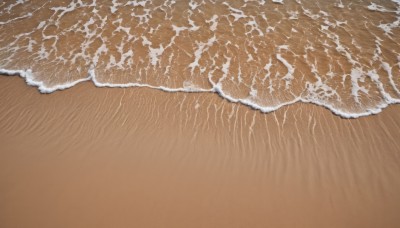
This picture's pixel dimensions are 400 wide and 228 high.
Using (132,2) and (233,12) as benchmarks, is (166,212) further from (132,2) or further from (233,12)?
(132,2)

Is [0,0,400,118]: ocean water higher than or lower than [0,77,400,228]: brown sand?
higher

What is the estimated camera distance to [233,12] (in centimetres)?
841

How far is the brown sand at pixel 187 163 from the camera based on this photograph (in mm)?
4078

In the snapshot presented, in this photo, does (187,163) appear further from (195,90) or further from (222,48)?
(222,48)

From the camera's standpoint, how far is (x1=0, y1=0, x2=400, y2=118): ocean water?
237 inches

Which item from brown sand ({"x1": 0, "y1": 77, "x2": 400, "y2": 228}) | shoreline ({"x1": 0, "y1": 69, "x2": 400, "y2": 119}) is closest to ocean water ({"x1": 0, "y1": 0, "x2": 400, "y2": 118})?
shoreline ({"x1": 0, "y1": 69, "x2": 400, "y2": 119})

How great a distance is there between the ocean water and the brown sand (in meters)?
0.51

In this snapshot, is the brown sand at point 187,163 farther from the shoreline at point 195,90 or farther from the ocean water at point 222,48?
the ocean water at point 222,48

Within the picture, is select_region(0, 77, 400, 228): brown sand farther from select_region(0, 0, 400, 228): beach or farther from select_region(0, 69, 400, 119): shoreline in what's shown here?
select_region(0, 69, 400, 119): shoreline

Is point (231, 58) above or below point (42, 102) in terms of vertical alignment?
above

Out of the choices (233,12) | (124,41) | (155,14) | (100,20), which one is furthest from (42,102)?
(233,12)

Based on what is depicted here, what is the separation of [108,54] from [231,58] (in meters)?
3.25

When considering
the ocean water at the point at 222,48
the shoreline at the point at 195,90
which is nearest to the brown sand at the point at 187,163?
the shoreline at the point at 195,90

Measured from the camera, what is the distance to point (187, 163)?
15.5ft
